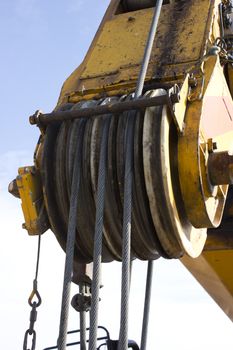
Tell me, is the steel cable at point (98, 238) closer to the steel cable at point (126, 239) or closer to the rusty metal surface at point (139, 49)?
the steel cable at point (126, 239)

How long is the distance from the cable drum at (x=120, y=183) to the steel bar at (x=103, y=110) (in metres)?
0.04

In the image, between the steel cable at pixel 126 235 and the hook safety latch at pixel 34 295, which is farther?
the hook safety latch at pixel 34 295

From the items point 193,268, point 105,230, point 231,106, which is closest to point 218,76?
point 231,106

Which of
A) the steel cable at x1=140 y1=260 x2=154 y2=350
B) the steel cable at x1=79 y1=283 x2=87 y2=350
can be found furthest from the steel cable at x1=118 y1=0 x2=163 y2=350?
the steel cable at x1=140 y1=260 x2=154 y2=350

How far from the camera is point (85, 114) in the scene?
2725 millimetres

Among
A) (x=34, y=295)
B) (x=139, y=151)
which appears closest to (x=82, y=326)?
(x=34, y=295)

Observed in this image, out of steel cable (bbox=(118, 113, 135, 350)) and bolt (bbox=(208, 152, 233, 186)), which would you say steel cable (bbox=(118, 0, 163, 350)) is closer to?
steel cable (bbox=(118, 113, 135, 350))

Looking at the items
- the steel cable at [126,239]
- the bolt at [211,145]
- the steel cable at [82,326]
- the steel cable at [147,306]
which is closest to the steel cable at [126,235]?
the steel cable at [126,239]

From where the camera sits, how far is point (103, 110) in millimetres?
2684

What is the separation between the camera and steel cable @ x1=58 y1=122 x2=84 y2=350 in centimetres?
247

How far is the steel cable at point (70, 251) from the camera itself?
2475 mm

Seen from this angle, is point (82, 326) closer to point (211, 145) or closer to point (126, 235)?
point (126, 235)

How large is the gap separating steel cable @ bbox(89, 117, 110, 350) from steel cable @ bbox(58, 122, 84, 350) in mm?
113

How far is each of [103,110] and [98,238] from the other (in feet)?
1.75
